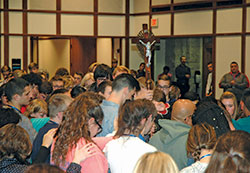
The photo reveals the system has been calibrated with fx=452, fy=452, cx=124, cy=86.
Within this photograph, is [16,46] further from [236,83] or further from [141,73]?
[236,83]

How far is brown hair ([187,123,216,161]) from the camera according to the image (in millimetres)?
3355

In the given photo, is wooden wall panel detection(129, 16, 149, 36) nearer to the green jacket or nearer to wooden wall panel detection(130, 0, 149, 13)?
wooden wall panel detection(130, 0, 149, 13)

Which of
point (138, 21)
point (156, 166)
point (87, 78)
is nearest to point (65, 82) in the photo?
point (87, 78)

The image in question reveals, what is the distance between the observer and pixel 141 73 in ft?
50.3

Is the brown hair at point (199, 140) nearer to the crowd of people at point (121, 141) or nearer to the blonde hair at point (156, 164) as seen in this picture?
the crowd of people at point (121, 141)

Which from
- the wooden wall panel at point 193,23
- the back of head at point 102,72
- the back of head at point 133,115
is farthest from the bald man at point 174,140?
the wooden wall panel at point 193,23

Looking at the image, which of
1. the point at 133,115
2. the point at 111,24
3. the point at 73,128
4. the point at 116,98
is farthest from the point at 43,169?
the point at 111,24

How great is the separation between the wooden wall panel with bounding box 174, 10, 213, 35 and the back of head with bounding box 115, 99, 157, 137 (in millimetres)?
10919

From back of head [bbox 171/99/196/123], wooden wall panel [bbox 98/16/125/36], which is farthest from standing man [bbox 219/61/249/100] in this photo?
back of head [bbox 171/99/196/123]

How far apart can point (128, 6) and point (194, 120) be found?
12.7m

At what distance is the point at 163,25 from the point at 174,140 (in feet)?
38.1

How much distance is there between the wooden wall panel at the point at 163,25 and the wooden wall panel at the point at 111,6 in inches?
52.7

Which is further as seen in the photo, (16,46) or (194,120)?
(16,46)

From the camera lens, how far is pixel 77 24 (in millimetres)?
15875
